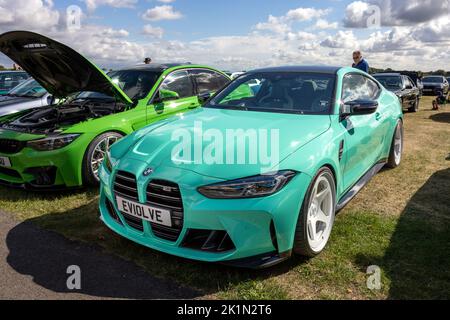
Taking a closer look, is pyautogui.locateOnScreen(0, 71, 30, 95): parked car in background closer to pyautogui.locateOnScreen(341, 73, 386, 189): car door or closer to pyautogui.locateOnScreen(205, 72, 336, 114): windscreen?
pyautogui.locateOnScreen(205, 72, 336, 114): windscreen

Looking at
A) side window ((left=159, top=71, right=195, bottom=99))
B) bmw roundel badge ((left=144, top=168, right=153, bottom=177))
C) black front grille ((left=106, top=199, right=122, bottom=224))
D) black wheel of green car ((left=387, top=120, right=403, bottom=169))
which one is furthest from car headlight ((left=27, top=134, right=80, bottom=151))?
black wheel of green car ((left=387, top=120, right=403, bottom=169))

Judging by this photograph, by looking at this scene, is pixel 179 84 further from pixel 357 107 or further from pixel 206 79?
pixel 357 107

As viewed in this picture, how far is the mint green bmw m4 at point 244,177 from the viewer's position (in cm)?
252

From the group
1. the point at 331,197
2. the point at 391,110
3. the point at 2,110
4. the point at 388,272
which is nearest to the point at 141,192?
the point at 331,197

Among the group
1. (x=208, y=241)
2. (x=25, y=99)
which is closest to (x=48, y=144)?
(x=208, y=241)

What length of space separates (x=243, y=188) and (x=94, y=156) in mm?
2691

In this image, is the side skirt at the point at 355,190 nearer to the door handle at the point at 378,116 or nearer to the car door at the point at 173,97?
the door handle at the point at 378,116

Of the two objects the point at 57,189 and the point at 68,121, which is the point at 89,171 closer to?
the point at 57,189

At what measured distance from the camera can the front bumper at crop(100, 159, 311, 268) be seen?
2.48 m

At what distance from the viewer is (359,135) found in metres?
3.74

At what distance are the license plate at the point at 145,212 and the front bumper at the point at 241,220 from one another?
0.27ft

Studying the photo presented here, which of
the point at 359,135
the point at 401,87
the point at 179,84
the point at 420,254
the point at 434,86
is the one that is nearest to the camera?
the point at 420,254

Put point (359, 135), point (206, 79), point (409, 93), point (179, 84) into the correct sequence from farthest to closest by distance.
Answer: point (409, 93) < point (206, 79) < point (179, 84) < point (359, 135)

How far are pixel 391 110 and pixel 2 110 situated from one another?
6.41 metres
